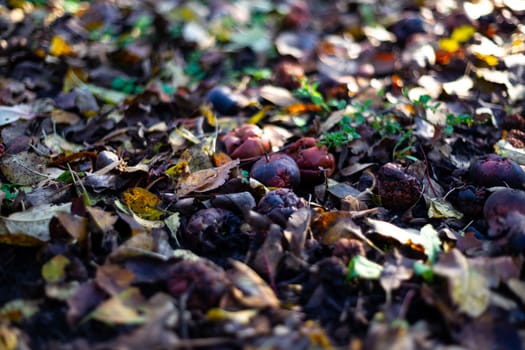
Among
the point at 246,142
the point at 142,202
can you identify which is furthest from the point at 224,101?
the point at 142,202

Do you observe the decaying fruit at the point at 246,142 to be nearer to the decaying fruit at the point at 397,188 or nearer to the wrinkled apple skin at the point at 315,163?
the wrinkled apple skin at the point at 315,163

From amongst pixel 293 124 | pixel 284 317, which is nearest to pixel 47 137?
pixel 293 124

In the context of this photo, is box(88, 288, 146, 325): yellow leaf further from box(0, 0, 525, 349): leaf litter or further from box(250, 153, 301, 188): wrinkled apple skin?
box(250, 153, 301, 188): wrinkled apple skin

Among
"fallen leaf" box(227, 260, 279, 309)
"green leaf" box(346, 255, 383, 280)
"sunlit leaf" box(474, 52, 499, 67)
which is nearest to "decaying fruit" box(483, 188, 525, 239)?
"green leaf" box(346, 255, 383, 280)

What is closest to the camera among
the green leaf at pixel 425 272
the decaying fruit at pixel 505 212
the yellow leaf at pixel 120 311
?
the yellow leaf at pixel 120 311

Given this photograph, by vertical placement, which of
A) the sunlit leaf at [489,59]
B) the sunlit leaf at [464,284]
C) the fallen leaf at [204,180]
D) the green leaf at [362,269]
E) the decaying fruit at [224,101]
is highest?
the sunlit leaf at [489,59]

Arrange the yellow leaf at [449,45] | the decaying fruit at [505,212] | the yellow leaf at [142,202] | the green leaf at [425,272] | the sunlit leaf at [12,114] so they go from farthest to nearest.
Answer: the yellow leaf at [449,45], the sunlit leaf at [12,114], the yellow leaf at [142,202], the decaying fruit at [505,212], the green leaf at [425,272]

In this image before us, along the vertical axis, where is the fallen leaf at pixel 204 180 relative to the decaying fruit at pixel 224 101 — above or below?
above

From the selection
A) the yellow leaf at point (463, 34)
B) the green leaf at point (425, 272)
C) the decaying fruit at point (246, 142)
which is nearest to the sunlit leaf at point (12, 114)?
the decaying fruit at point (246, 142)

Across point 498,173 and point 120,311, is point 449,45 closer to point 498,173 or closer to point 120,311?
point 498,173
